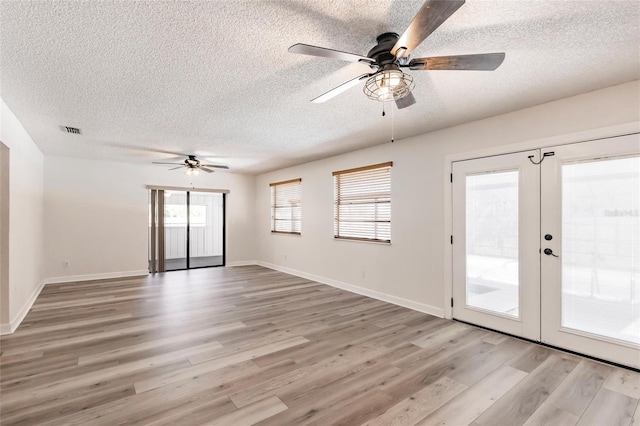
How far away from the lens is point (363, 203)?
5.45 meters

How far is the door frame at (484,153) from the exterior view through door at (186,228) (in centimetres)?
601

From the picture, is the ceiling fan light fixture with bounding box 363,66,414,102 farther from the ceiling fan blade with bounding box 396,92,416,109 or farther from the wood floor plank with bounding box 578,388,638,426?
the wood floor plank with bounding box 578,388,638,426

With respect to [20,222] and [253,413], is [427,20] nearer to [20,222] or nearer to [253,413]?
[253,413]

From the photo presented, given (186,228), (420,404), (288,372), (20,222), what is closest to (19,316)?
(20,222)

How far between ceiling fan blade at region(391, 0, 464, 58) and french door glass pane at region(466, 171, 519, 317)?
8.18 ft

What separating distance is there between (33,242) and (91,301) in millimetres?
1409

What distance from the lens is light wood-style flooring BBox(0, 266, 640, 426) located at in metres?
2.08

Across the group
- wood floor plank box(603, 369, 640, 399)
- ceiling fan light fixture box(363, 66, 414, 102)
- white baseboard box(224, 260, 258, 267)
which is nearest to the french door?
wood floor plank box(603, 369, 640, 399)

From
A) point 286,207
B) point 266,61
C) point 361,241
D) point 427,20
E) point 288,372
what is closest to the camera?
point 427,20

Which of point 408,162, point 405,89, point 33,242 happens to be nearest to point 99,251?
point 33,242

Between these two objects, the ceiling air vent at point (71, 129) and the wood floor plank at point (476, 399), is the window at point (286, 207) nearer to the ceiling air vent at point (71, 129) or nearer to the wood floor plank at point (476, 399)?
the ceiling air vent at point (71, 129)

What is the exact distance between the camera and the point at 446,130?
4.13 meters

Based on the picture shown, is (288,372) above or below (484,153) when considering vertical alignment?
below

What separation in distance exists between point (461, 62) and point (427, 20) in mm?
547
